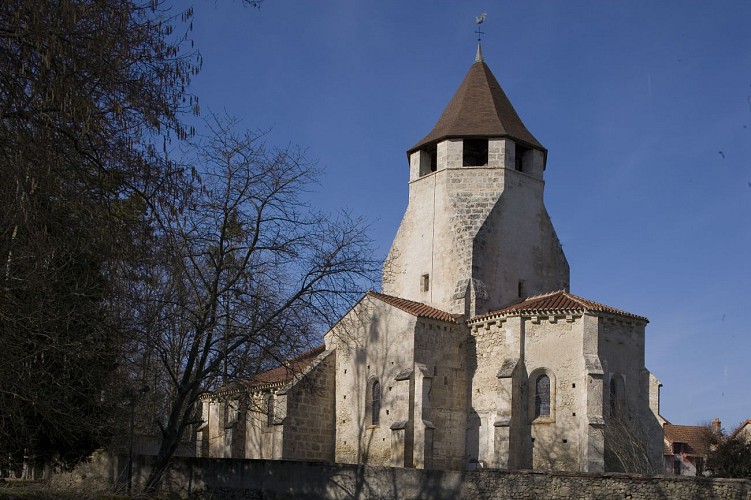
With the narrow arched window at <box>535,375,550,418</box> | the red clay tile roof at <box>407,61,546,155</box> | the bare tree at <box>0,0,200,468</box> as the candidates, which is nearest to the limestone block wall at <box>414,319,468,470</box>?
the narrow arched window at <box>535,375,550,418</box>

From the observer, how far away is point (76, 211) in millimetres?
8984

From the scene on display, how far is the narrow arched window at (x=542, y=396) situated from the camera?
2525cm

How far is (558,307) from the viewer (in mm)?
25094

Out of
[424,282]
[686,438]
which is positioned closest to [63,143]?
[424,282]

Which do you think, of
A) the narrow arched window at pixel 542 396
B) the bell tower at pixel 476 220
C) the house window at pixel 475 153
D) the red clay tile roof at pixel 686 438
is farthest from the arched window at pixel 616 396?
the red clay tile roof at pixel 686 438

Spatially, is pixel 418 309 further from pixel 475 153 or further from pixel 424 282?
pixel 475 153

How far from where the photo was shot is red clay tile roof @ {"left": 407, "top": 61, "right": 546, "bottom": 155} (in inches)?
1177

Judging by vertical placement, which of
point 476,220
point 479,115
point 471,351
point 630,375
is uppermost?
point 479,115

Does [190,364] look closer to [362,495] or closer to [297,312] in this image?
[297,312]

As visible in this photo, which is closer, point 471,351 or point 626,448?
point 626,448

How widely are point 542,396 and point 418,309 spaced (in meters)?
5.01

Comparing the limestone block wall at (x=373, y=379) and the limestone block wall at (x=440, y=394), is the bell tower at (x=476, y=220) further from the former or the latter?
the limestone block wall at (x=373, y=379)

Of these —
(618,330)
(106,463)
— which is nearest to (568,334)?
(618,330)

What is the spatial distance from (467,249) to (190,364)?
12.1 meters
